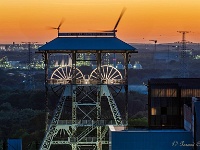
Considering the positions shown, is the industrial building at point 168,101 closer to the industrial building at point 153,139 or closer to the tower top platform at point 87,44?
the tower top platform at point 87,44

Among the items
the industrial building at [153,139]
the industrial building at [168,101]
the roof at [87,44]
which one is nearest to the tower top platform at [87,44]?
the roof at [87,44]

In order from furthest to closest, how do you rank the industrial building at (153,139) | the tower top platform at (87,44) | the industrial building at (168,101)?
the industrial building at (168,101)
the tower top platform at (87,44)
the industrial building at (153,139)

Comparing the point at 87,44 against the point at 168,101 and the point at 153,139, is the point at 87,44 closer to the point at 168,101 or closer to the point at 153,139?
the point at 168,101

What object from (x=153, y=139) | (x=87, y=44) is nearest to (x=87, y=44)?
(x=87, y=44)

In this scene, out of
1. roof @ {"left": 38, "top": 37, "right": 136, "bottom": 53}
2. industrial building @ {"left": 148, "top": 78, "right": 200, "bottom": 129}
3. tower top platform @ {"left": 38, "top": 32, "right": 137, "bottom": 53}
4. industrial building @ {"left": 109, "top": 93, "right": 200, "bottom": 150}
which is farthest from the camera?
industrial building @ {"left": 148, "top": 78, "right": 200, "bottom": 129}

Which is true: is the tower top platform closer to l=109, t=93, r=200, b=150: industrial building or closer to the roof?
the roof

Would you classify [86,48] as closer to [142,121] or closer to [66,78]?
[66,78]

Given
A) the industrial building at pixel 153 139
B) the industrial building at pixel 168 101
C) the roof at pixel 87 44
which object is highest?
the roof at pixel 87 44

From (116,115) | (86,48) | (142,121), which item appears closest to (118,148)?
(116,115)

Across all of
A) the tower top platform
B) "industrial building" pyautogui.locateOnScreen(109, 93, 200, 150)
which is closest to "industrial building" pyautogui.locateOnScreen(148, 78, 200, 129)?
the tower top platform
